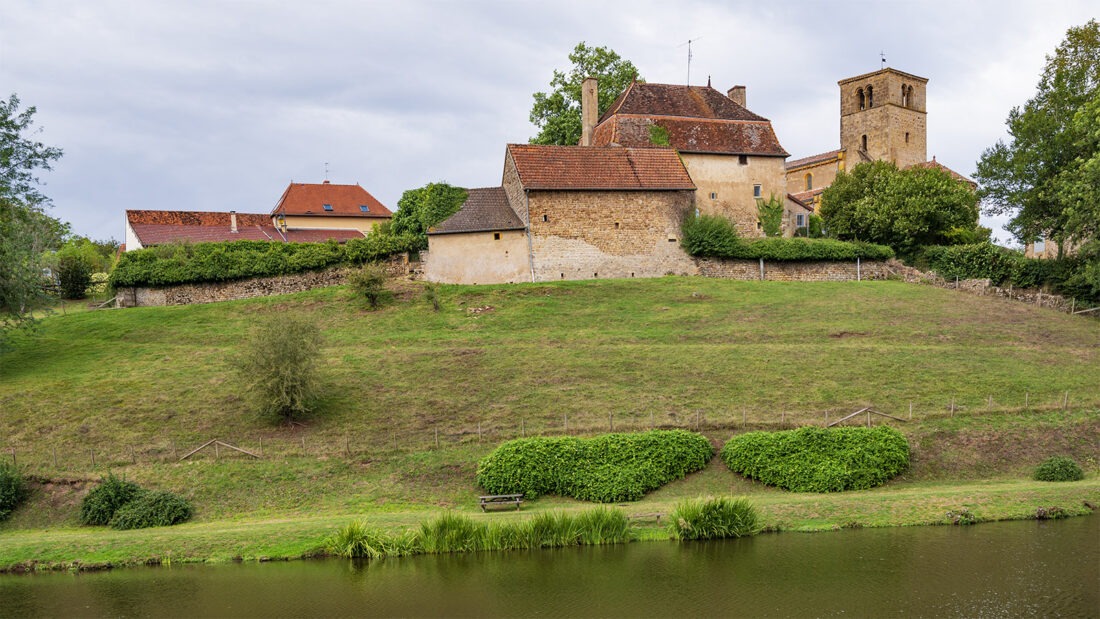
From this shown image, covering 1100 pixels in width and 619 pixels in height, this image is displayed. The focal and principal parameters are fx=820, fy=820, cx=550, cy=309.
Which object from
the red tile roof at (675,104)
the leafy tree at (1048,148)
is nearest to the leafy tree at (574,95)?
the red tile roof at (675,104)

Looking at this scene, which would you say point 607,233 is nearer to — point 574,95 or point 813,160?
point 574,95

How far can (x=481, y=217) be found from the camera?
148 feet

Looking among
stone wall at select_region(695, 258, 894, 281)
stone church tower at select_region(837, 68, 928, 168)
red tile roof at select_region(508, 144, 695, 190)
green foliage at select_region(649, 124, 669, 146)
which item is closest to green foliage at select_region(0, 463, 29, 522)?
red tile roof at select_region(508, 144, 695, 190)

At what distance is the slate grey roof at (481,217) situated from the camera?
146ft

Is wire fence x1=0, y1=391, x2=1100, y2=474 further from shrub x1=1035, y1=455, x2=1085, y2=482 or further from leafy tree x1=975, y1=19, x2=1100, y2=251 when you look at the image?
leafy tree x1=975, y1=19, x2=1100, y2=251

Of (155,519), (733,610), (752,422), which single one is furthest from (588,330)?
(733,610)

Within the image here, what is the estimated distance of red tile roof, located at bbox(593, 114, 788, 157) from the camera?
167ft

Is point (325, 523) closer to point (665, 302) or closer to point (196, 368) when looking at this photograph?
point (196, 368)

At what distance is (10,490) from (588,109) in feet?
125

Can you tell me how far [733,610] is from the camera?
1476cm

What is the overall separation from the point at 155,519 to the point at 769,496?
16749mm

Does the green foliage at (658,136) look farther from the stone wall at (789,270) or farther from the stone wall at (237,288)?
the stone wall at (237,288)

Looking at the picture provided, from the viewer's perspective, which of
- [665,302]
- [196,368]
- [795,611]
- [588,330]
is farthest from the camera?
[665,302]

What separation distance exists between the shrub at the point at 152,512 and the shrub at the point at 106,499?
23 centimetres
